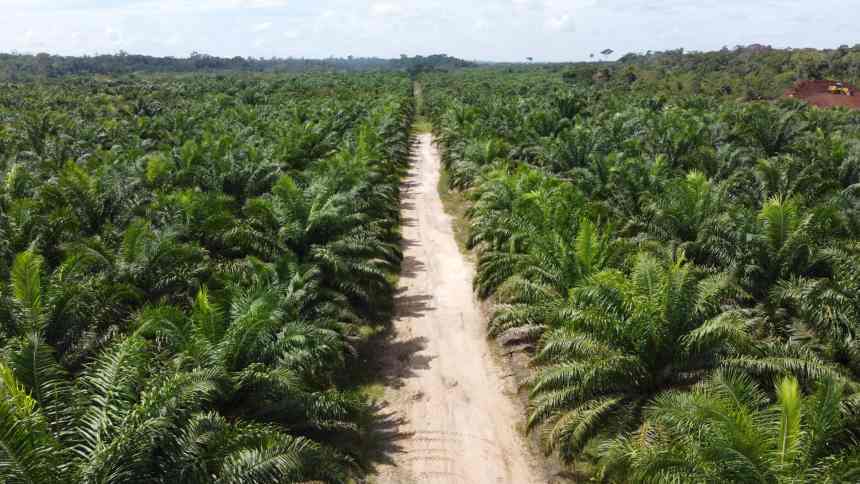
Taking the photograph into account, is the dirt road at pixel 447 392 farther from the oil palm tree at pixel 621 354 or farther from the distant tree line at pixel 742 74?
the distant tree line at pixel 742 74

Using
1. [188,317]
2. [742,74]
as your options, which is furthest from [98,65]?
[188,317]

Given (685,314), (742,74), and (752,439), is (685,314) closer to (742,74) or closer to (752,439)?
(752,439)

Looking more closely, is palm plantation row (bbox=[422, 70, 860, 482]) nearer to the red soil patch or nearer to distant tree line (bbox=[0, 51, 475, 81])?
the red soil patch

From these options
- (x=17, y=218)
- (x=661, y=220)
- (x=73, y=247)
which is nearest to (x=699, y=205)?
(x=661, y=220)

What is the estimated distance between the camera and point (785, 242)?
42.3 feet

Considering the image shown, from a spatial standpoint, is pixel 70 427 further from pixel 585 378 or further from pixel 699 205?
pixel 699 205

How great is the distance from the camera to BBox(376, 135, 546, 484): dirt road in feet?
33.6

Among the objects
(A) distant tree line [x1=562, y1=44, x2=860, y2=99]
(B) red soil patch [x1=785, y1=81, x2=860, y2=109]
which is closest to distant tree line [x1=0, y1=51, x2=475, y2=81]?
(A) distant tree line [x1=562, y1=44, x2=860, y2=99]

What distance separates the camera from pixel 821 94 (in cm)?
6425

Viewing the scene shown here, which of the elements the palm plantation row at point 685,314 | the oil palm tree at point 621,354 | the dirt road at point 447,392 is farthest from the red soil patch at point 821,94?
the oil palm tree at point 621,354

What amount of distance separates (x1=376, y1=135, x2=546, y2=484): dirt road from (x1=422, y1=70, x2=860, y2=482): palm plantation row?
805mm

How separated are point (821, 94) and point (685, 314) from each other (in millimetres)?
69888

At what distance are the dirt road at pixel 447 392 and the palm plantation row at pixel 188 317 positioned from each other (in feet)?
3.05

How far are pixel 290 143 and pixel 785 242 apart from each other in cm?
2134
